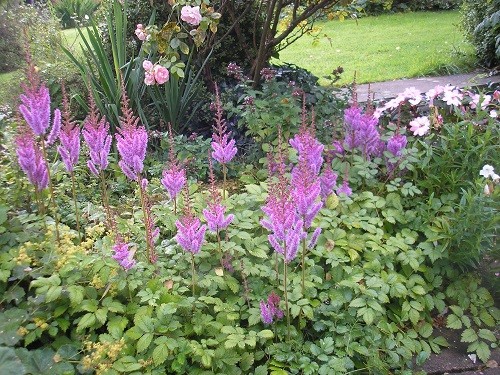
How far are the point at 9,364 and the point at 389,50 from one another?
9.14 metres

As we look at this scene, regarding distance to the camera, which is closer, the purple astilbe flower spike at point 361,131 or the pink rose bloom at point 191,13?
the purple astilbe flower spike at point 361,131

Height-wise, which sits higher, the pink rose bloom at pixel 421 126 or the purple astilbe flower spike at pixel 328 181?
the pink rose bloom at pixel 421 126

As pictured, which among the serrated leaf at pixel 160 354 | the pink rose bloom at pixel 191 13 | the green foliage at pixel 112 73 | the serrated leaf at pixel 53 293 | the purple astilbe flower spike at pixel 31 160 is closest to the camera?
the serrated leaf at pixel 160 354

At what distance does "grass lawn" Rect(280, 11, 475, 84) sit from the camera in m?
7.93

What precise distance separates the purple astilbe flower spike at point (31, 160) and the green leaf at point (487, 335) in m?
2.16

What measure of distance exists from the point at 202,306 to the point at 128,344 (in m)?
0.32

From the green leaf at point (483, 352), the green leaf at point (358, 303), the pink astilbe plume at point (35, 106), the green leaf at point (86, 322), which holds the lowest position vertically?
the green leaf at point (483, 352)

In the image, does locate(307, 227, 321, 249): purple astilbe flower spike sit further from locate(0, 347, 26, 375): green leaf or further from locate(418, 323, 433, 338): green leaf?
locate(0, 347, 26, 375): green leaf

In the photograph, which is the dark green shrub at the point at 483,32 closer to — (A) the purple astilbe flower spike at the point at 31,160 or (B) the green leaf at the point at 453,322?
(B) the green leaf at the point at 453,322

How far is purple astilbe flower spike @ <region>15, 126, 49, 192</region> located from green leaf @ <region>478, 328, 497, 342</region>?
7.09 feet

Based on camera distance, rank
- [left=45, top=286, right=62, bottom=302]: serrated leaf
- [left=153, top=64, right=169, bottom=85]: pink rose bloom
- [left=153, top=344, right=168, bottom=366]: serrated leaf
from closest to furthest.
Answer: [left=153, top=344, right=168, bottom=366]: serrated leaf
[left=45, top=286, right=62, bottom=302]: serrated leaf
[left=153, top=64, right=169, bottom=85]: pink rose bloom

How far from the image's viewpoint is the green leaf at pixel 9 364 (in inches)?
63.4

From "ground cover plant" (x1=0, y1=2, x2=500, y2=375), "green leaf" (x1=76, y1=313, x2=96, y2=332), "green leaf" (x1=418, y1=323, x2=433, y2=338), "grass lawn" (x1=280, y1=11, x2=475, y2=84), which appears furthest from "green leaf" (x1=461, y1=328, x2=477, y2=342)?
"grass lawn" (x1=280, y1=11, x2=475, y2=84)

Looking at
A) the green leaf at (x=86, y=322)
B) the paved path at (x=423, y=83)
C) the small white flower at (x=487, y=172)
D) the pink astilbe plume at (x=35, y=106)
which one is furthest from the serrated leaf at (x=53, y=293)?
the paved path at (x=423, y=83)
